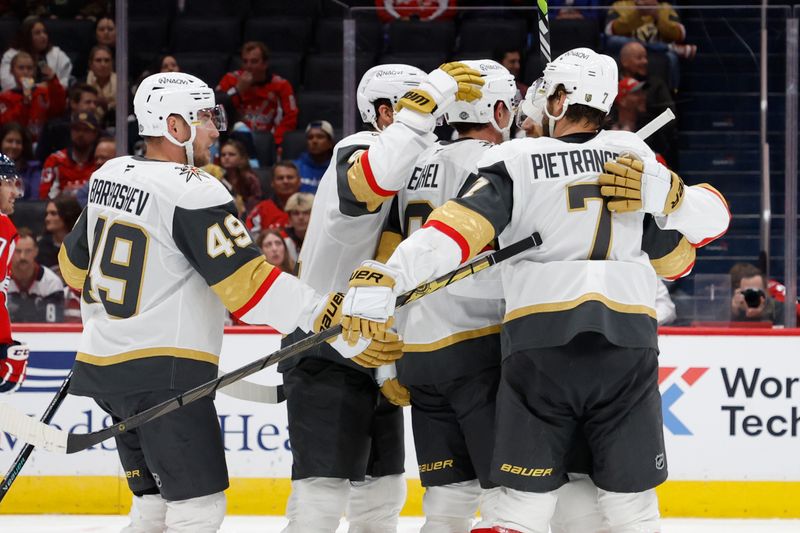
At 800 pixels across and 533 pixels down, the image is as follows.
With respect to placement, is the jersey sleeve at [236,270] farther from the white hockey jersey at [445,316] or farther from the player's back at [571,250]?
the player's back at [571,250]

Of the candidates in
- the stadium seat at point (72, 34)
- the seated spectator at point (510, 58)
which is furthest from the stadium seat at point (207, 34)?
the seated spectator at point (510, 58)

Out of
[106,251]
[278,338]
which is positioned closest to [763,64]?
[278,338]

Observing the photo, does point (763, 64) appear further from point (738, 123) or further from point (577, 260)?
point (577, 260)

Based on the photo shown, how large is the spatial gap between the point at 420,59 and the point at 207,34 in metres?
1.40

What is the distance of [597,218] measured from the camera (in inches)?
122

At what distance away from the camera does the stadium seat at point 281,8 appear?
21.6ft

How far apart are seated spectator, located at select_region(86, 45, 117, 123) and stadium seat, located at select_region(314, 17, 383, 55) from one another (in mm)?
1027

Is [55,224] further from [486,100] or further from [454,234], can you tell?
[454,234]

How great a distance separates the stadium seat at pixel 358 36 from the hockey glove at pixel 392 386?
229 centimetres

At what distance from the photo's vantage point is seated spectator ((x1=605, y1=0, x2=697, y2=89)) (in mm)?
5672

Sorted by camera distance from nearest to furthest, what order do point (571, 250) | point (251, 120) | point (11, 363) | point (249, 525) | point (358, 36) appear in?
point (571, 250) → point (11, 363) → point (249, 525) → point (358, 36) → point (251, 120)

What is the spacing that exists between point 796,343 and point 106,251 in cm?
298

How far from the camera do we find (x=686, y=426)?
5.23 metres

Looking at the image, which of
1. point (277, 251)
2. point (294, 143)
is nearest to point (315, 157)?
point (294, 143)
